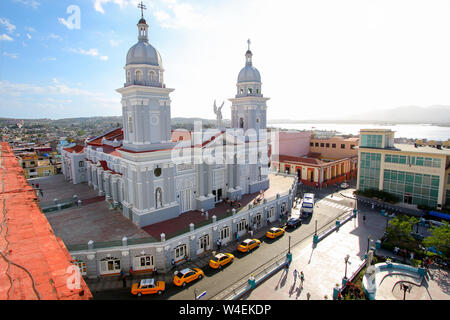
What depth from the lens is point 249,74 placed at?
31734mm

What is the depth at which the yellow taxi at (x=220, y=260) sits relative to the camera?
66.6 ft

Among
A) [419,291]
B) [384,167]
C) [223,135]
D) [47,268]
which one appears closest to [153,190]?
[223,135]

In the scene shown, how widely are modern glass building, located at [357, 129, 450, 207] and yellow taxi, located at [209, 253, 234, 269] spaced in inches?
1029

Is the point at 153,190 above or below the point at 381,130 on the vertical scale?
below

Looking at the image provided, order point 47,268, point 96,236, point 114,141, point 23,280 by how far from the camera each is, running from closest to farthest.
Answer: point 23,280 → point 47,268 → point 96,236 → point 114,141

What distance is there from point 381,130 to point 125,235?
35015 millimetres

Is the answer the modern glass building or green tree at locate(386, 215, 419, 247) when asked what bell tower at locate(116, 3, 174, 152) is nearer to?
green tree at locate(386, 215, 419, 247)

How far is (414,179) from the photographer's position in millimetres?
33312

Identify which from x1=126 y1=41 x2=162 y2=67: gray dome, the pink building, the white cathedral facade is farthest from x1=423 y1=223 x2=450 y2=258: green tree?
the pink building

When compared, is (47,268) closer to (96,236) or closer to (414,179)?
(96,236)

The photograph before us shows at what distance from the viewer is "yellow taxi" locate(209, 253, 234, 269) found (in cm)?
2031

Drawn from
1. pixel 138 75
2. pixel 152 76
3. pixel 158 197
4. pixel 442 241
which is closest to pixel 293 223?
pixel 442 241

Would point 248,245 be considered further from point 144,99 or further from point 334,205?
point 334,205

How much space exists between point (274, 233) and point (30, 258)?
22.7 meters
